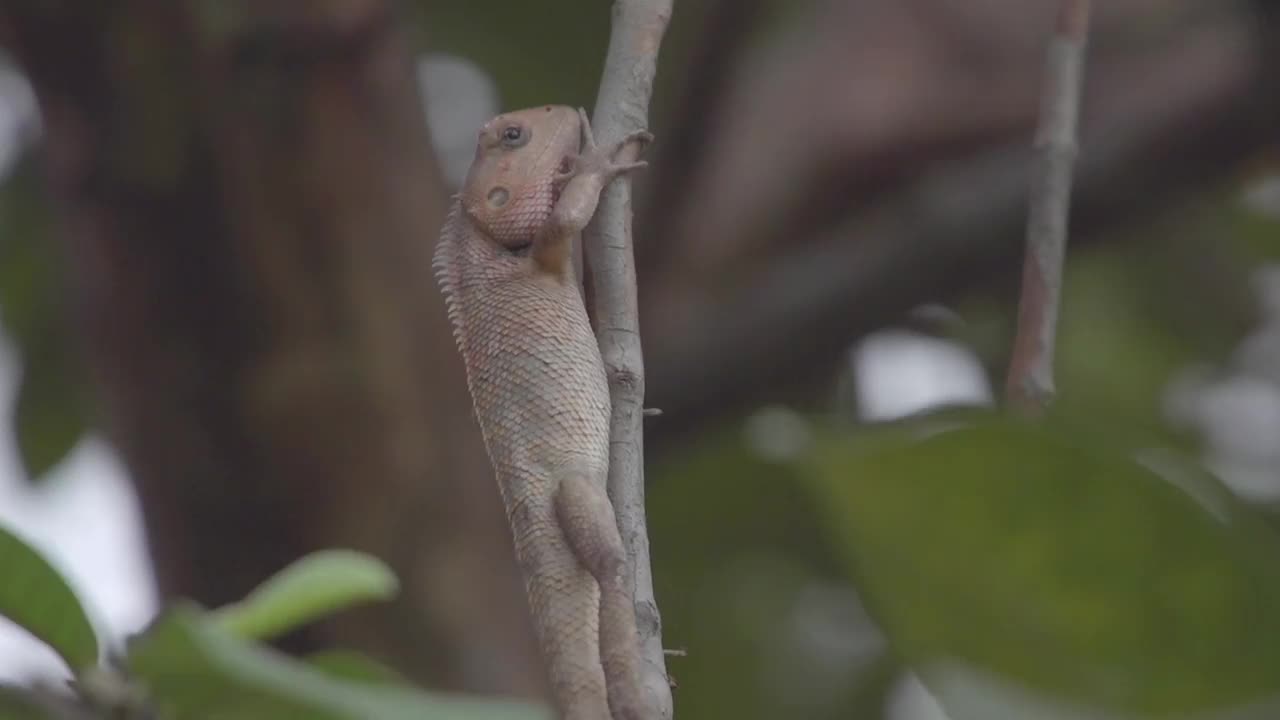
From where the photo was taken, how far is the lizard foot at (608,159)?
2.51 meters

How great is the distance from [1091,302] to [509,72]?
1.89m

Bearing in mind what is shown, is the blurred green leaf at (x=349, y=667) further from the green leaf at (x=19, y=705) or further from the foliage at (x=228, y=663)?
the green leaf at (x=19, y=705)

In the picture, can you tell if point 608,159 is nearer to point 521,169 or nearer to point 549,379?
point 549,379

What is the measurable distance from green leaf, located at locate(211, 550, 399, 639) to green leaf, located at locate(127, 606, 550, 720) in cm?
20

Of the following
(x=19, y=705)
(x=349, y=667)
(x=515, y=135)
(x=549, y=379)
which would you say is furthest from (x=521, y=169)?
(x=19, y=705)

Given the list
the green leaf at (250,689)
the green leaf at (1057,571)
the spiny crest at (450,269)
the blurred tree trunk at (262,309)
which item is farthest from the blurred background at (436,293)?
the green leaf at (250,689)

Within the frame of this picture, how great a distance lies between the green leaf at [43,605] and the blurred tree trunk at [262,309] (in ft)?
7.29

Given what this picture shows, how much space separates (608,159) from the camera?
2.43 metres

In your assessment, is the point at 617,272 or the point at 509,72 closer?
the point at 617,272

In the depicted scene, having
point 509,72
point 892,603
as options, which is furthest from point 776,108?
point 892,603

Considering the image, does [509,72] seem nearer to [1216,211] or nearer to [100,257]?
[100,257]

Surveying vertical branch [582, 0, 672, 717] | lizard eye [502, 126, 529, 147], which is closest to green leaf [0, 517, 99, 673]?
vertical branch [582, 0, 672, 717]

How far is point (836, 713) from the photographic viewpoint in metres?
4.14

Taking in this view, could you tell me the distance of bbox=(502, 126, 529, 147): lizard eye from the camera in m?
3.37
